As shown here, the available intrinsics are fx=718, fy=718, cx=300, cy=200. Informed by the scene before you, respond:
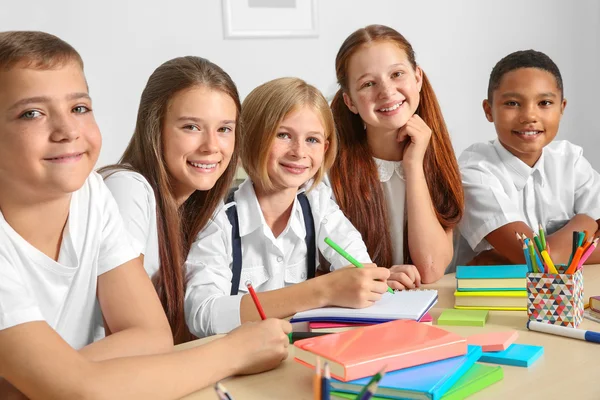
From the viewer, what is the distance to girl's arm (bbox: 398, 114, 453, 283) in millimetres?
1723

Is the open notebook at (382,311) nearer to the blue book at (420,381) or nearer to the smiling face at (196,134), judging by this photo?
the blue book at (420,381)

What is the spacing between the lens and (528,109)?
1914mm

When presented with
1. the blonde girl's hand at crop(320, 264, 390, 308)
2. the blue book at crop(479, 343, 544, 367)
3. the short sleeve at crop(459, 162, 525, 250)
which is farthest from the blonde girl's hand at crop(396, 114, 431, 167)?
the blue book at crop(479, 343, 544, 367)

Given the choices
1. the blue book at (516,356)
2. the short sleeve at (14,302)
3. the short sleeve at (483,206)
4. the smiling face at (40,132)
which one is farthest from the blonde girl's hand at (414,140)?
the short sleeve at (14,302)

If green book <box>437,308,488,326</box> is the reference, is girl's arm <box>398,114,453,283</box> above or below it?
above

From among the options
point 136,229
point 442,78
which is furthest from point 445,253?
point 442,78

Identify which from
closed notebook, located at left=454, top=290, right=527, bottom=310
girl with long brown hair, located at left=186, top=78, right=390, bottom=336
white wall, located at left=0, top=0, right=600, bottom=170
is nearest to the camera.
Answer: closed notebook, located at left=454, top=290, right=527, bottom=310

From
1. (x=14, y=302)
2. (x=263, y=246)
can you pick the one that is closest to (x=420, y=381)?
(x=14, y=302)

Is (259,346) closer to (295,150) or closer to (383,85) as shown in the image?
(295,150)

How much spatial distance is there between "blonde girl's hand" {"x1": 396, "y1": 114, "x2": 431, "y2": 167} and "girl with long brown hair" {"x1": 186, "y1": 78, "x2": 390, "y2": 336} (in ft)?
0.66

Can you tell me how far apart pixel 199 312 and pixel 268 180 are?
403mm

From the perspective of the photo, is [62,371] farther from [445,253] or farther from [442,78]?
[442,78]

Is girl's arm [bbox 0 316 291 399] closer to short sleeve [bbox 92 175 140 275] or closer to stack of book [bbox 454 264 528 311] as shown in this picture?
short sleeve [bbox 92 175 140 275]

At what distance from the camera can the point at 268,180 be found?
1628mm
